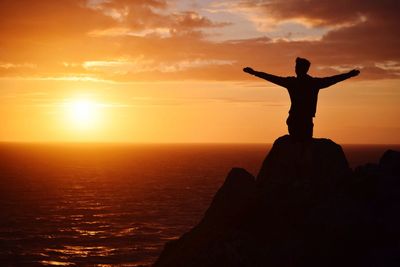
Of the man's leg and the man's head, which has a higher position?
the man's head

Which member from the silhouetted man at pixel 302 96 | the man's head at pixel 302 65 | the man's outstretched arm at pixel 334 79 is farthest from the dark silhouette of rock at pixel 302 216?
the man's head at pixel 302 65

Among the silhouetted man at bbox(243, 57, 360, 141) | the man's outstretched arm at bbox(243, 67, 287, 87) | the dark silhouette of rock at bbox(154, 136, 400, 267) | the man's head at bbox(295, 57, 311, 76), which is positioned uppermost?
the man's head at bbox(295, 57, 311, 76)

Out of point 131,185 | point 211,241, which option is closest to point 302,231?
point 211,241

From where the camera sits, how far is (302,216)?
18.0 metres

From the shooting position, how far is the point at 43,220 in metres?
96.8

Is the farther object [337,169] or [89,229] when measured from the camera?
[89,229]

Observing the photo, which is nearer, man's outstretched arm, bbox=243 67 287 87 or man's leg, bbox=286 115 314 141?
man's outstretched arm, bbox=243 67 287 87

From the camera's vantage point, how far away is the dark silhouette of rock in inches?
635

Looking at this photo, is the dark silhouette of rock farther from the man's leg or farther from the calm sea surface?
the calm sea surface

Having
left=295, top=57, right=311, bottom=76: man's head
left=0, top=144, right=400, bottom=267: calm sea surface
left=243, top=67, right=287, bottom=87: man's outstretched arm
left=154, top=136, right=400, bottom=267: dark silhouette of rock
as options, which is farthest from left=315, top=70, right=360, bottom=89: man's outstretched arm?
left=0, top=144, right=400, bottom=267: calm sea surface

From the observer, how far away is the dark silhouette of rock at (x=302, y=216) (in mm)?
16141

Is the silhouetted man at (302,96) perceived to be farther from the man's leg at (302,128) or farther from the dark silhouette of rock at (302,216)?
the dark silhouette of rock at (302,216)

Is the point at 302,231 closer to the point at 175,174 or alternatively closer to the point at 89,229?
the point at 89,229

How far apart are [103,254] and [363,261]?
6071 cm
